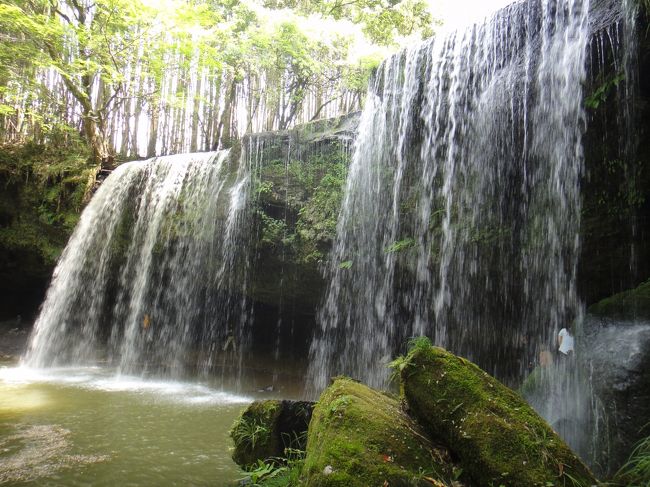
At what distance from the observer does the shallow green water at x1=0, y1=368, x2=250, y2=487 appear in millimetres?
3828

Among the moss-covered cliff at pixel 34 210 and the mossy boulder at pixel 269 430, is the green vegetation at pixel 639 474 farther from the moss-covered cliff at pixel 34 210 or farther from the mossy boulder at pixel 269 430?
the moss-covered cliff at pixel 34 210

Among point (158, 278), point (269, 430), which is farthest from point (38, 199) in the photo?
point (269, 430)

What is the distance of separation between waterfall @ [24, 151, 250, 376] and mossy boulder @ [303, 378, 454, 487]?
720 cm

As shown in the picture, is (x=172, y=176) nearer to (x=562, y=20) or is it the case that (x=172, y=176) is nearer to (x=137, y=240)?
(x=137, y=240)

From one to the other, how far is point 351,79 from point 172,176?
803 centimetres

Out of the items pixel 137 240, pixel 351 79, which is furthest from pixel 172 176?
pixel 351 79

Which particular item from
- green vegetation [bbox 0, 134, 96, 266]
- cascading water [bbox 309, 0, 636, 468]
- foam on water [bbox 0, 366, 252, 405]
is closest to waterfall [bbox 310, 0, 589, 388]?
cascading water [bbox 309, 0, 636, 468]

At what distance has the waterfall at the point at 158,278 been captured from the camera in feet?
33.8

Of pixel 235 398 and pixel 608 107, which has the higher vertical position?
pixel 608 107

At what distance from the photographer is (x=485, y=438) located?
2740 millimetres

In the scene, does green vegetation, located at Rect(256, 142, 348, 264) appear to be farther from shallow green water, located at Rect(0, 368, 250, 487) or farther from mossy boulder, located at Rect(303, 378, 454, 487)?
mossy boulder, located at Rect(303, 378, 454, 487)

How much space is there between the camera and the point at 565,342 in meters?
5.67

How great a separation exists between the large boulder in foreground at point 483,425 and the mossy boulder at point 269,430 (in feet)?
4.21

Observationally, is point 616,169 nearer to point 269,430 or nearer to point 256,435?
point 269,430
